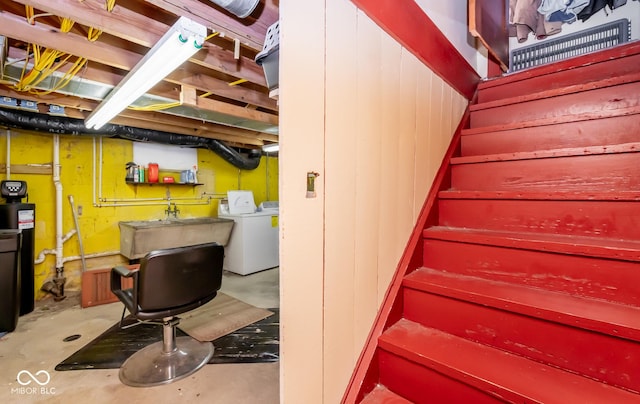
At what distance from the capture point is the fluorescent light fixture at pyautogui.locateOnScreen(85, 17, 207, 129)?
155 cm

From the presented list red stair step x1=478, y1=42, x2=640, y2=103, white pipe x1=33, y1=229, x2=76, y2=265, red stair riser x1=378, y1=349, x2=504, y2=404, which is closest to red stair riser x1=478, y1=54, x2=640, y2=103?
red stair step x1=478, y1=42, x2=640, y2=103

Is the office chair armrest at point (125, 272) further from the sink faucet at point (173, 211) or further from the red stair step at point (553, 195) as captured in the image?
the sink faucet at point (173, 211)

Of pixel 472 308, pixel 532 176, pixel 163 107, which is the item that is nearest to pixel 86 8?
pixel 163 107

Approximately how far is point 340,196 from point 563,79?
6.39ft

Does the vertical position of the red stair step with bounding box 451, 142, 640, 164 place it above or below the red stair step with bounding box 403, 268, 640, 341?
above

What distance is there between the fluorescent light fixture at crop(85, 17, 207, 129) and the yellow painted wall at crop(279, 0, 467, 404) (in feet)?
3.08

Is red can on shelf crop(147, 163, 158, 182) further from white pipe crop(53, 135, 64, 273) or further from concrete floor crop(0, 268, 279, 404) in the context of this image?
concrete floor crop(0, 268, 279, 404)

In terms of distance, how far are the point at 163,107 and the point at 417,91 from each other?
2407 millimetres

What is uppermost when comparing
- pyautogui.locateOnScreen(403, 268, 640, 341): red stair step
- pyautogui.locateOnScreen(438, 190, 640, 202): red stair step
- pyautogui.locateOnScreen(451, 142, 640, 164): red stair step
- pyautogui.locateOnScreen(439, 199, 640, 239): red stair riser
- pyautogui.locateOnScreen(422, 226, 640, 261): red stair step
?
pyautogui.locateOnScreen(451, 142, 640, 164): red stair step

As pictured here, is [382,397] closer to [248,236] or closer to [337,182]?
[337,182]

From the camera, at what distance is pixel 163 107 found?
2.76m

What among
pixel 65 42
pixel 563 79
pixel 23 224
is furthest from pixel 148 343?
pixel 563 79

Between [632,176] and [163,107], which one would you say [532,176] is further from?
[163,107]

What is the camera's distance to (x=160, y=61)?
1851 mm
